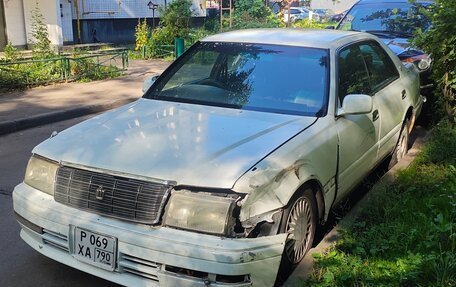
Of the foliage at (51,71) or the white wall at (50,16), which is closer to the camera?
the foliage at (51,71)

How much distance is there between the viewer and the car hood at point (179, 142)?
295 cm

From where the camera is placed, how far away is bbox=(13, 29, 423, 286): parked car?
280 centimetres

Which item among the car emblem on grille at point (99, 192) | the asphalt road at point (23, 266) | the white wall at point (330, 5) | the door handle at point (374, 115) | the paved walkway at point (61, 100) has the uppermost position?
the white wall at point (330, 5)

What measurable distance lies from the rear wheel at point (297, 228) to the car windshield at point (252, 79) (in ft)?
2.57

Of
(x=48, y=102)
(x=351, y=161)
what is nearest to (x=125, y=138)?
(x=351, y=161)

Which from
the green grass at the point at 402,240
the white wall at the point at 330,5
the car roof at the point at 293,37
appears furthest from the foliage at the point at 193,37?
the white wall at the point at 330,5

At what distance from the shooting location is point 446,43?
5.68 meters

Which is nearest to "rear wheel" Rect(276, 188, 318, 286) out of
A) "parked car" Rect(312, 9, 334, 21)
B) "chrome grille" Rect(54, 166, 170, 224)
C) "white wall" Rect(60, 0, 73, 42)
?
"chrome grille" Rect(54, 166, 170, 224)

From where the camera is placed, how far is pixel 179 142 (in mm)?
3291

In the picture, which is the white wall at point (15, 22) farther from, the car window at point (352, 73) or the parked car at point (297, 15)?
the car window at point (352, 73)

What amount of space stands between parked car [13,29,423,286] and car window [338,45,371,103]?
1cm

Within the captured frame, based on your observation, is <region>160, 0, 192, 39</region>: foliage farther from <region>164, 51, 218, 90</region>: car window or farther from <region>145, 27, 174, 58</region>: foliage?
<region>164, 51, 218, 90</region>: car window

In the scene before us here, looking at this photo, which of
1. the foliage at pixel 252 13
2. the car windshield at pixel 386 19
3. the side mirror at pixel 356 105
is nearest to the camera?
the side mirror at pixel 356 105

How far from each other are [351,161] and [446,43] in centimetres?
251
